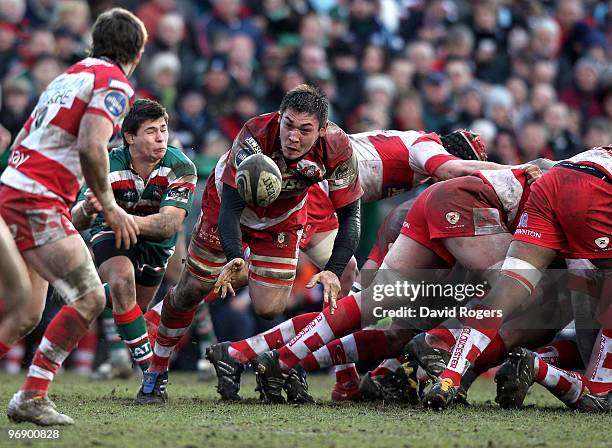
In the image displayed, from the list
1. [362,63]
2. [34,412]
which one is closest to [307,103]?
[34,412]

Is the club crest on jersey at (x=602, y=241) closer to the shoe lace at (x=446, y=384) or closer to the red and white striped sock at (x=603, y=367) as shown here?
the red and white striped sock at (x=603, y=367)

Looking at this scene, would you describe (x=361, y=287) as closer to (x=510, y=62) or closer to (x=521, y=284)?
(x=521, y=284)

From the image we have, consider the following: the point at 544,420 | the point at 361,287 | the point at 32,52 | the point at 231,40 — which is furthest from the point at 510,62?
the point at 544,420

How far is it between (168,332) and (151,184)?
104 centimetres

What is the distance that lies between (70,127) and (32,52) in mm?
5768

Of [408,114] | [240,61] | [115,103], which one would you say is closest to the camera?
[115,103]

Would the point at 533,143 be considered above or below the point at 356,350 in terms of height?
above

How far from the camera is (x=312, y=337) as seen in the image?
7055mm

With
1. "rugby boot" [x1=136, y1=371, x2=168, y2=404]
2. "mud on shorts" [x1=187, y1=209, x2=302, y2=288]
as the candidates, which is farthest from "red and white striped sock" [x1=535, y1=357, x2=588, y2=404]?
"rugby boot" [x1=136, y1=371, x2=168, y2=404]

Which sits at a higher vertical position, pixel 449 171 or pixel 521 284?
pixel 449 171

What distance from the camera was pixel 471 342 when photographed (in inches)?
258

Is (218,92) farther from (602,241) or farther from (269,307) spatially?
(602,241)

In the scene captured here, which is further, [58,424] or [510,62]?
[510,62]

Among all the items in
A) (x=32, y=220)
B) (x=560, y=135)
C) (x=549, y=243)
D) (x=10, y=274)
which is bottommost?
(x=10, y=274)
